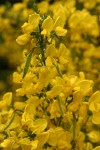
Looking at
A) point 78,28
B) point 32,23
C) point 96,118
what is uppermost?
point 32,23

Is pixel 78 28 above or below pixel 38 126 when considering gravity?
above

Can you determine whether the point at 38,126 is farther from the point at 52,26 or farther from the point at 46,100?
the point at 52,26

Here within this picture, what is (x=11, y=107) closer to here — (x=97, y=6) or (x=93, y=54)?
(x=93, y=54)

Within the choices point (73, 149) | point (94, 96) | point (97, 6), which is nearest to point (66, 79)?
point (94, 96)

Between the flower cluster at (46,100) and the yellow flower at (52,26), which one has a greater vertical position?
the yellow flower at (52,26)

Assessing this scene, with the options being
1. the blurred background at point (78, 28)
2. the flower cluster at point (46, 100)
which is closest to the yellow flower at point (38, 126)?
the flower cluster at point (46, 100)

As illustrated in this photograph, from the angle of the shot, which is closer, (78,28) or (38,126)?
(38,126)

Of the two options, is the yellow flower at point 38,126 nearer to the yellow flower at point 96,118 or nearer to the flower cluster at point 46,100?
the flower cluster at point 46,100

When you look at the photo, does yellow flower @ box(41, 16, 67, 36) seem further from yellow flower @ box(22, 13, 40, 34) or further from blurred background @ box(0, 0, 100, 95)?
blurred background @ box(0, 0, 100, 95)

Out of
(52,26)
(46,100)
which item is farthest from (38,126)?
(52,26)

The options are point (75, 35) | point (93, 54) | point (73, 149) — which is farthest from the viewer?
point (93, 54)

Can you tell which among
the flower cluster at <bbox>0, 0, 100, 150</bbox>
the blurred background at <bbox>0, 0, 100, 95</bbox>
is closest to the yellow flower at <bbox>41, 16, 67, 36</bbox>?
the flower cluster at <bbox>0, 0, 100, 150</bbox>
